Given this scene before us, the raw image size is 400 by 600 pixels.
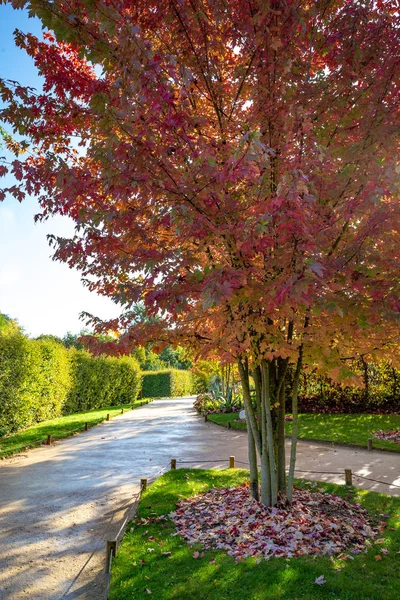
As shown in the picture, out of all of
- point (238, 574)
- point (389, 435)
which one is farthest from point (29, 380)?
point (238, 574)

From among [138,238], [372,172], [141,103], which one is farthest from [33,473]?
[372,172]

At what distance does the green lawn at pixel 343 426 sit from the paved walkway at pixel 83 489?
1.50 ft

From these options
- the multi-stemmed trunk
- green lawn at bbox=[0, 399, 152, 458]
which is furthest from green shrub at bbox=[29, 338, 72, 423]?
the multi-stemmed trunk

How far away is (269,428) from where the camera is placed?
527 cm

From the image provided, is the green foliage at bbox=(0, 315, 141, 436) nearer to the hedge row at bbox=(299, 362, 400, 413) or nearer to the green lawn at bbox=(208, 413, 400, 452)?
the green lawn at bbox=(208, 413, 400, 452)

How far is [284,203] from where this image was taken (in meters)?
3.19

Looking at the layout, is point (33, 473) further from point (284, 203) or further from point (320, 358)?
point (284, 203)

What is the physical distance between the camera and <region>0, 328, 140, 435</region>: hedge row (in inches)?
539

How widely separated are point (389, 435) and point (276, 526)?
8007mm

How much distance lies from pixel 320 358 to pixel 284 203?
226 cm

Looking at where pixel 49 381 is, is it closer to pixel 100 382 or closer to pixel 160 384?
pixel 100 382

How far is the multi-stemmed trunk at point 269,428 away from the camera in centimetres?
529

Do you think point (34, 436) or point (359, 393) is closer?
point (34, 436)

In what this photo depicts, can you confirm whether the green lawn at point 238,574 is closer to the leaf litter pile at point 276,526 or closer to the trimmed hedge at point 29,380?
the leaf litter pile at point 276,526
